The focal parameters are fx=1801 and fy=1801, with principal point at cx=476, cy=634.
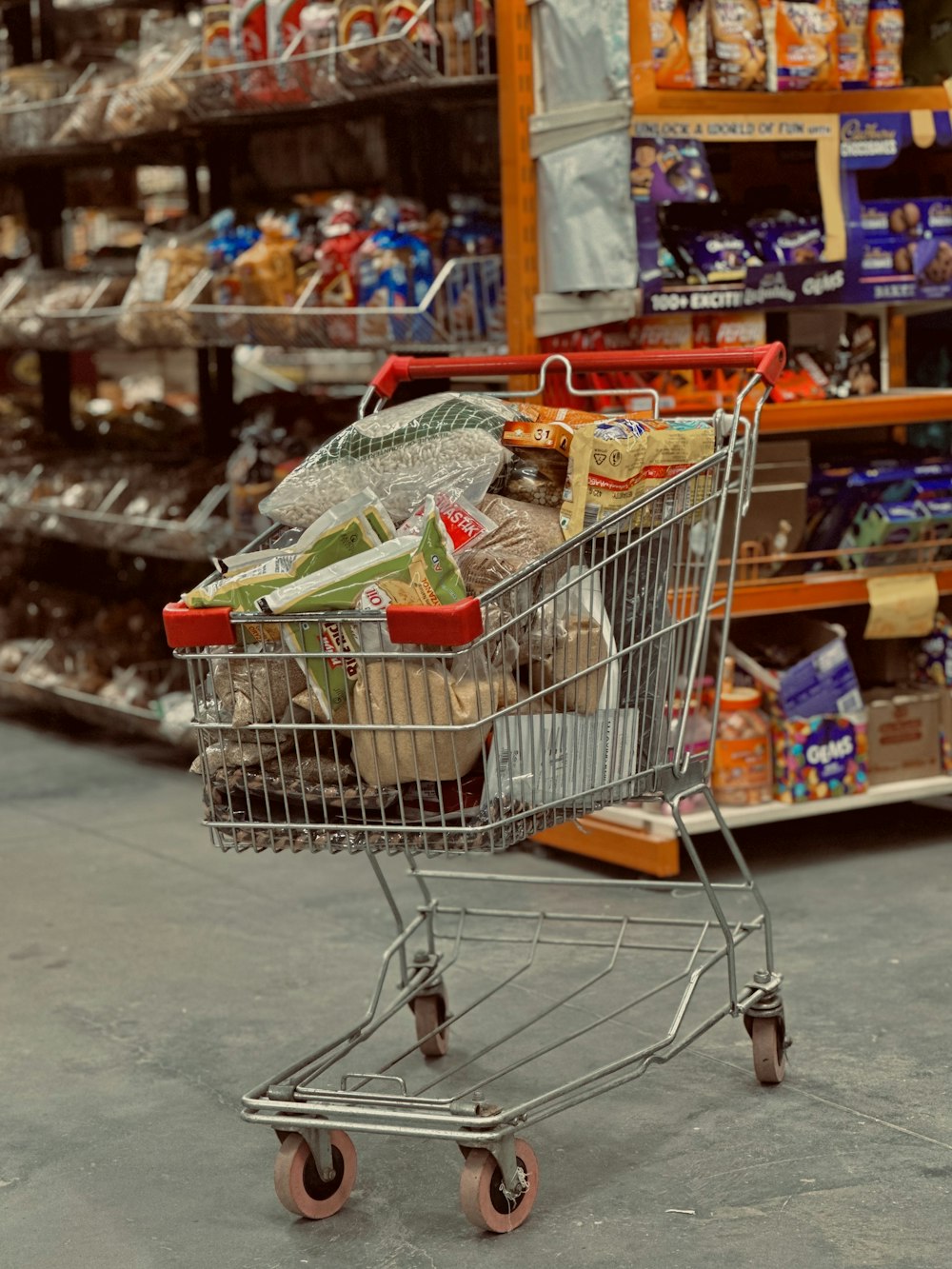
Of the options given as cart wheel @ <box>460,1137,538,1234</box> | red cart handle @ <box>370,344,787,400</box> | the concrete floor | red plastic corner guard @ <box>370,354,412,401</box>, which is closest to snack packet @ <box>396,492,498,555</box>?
red cart handle @ <box>370,344,787,400</box>

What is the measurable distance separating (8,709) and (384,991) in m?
3.43

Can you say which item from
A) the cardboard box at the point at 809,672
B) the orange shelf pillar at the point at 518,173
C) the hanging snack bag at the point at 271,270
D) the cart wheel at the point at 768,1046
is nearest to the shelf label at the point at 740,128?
the orange shelf pillar at the point at 518,173

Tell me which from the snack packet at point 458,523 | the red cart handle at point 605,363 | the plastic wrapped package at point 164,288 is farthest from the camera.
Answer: the plastic wrapped package at point 164,288

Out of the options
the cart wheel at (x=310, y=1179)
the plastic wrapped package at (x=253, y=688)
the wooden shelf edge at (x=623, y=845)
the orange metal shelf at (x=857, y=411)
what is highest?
the orange metal shelf at (x=857, y=411)

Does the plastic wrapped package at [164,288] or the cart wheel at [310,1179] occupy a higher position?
the plastic wrapped package at [164,288]

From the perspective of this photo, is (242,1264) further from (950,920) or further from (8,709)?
(8,709)

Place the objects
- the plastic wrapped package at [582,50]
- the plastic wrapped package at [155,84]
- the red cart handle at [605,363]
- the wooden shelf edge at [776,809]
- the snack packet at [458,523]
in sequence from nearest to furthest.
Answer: the snack packet at [458,523]
the red cart handle at [605,363]
the plastic wrapped package at [582,50]
the wooden shelf edge at [776,809]
the plastic wrapped package at [155,84]

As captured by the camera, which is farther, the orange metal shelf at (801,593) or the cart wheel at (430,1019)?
the orange metal shelf at (801,593)

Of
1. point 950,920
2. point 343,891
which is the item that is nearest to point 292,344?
point 343,891

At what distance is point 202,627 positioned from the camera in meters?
2.49

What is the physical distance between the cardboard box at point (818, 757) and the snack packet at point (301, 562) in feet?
6.21

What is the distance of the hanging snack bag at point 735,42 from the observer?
3945mm

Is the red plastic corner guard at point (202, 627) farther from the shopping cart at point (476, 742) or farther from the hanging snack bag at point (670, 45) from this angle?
the hanging snack bag at point (670, 45)

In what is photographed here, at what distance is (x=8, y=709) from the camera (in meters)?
6.57
